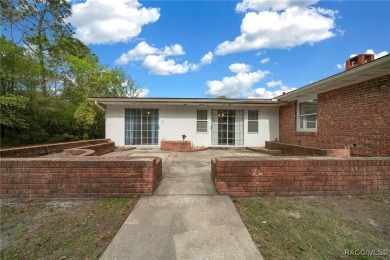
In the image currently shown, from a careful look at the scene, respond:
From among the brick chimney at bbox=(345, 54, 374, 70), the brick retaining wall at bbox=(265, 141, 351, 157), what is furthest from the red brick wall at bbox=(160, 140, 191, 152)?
the brick chimney at bbox=(345, 54, 374, 70)

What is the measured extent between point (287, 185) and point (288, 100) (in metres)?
7.90

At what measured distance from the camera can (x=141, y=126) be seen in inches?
456

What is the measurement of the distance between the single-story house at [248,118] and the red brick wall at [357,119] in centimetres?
3

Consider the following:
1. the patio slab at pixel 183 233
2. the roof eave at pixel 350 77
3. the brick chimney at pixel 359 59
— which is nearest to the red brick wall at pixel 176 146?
the roof eave at pixel 350 77

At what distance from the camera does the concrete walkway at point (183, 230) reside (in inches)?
83.7

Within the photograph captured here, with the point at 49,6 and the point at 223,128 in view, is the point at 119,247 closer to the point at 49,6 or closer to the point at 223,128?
the point at 223,128

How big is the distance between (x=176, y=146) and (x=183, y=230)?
25.9 ft

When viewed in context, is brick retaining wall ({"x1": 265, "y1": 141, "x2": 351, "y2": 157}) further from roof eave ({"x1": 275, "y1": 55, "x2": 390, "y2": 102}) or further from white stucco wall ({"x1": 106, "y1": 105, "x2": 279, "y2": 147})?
roof eave ({"x1": 275, "y1": 55, "x2": 390, "y2": 102})

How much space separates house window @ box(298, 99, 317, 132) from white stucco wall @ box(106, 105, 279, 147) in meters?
2.09

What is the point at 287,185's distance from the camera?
144 inches

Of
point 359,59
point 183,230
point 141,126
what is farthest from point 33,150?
point 359,59

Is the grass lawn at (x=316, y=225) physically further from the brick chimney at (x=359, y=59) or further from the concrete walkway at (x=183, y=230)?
the brick chimney at (x=359, y=59)

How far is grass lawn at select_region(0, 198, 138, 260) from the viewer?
2229 mm

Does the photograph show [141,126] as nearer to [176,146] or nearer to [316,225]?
[176,146]
